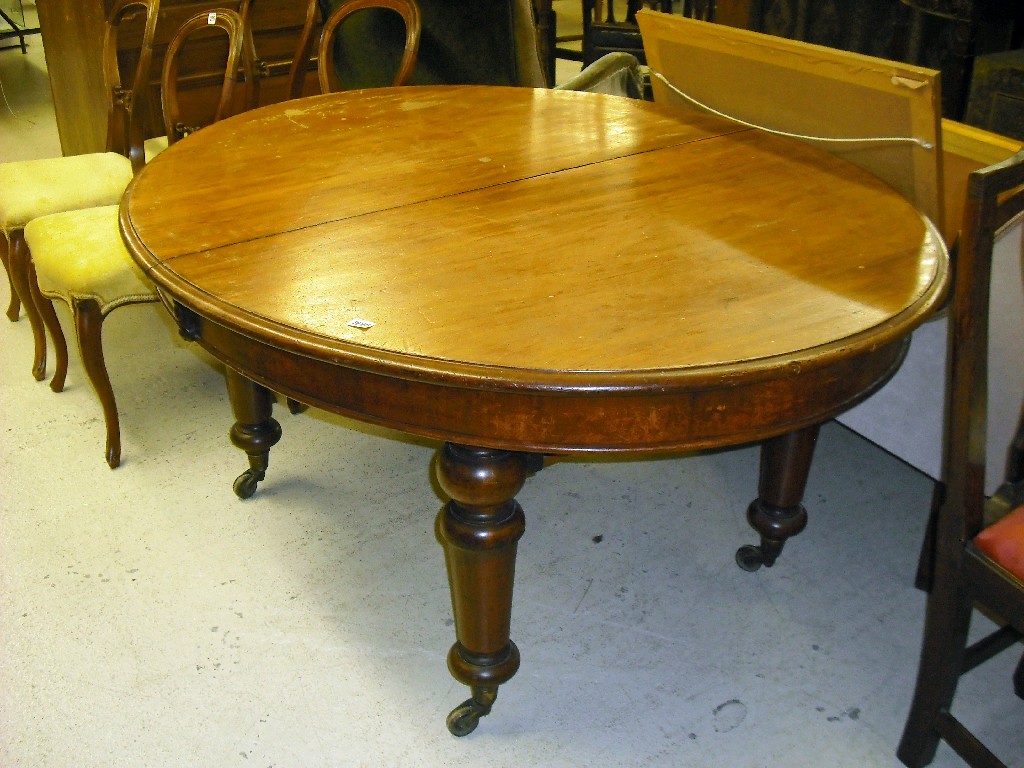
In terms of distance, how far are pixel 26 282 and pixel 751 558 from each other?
1.94m

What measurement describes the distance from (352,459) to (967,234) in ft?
4.98

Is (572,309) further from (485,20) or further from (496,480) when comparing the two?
(485,20)

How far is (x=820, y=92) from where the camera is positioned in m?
1.76

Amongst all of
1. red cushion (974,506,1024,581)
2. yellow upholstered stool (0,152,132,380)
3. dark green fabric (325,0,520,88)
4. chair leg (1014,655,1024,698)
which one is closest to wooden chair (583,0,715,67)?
dark green fabric (325,0,520,88)

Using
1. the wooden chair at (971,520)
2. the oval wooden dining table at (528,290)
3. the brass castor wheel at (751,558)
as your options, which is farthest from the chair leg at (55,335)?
the wooden chair at (971,520)

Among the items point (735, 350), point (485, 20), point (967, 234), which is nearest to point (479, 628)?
point (735, 350)

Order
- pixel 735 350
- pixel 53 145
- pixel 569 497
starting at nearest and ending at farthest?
pixel 735 350, pixel 569 497, pixel 53 145

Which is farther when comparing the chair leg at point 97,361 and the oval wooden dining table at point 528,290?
the chair leg at point 97,361

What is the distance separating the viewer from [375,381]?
1.24 m

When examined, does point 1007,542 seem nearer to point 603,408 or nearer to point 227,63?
point 603,408

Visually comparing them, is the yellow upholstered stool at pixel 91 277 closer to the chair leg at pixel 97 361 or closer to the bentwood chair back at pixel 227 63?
the chair leg at pixel 97 361

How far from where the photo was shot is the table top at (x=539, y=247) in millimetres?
1188

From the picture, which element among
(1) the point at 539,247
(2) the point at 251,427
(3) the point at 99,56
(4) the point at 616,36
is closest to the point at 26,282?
(2) the point at 251,427

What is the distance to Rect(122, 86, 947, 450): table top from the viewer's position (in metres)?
1.19
